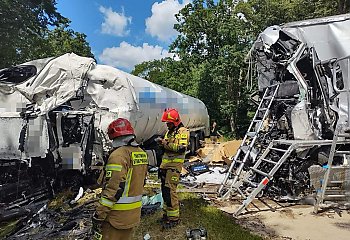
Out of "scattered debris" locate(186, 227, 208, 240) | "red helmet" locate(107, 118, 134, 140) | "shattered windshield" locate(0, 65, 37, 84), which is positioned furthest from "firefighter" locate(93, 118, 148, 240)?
"shattered windshield" locate(0, 65, 37, 84)

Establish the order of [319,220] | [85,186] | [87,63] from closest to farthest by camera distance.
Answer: [319,220] → [87,63] → [85,186]

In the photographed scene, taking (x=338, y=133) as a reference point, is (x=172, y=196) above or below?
below

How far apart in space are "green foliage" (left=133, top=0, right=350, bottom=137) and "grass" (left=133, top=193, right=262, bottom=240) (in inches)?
545

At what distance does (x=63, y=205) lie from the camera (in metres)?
5.57

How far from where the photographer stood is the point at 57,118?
5508 millimetres

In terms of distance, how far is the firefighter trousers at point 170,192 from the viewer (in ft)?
14.9

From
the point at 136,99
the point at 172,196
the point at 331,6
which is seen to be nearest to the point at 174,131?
the point at 172,196

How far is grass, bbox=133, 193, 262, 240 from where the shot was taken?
4.40 metres

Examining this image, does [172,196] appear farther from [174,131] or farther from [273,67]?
[273,67]

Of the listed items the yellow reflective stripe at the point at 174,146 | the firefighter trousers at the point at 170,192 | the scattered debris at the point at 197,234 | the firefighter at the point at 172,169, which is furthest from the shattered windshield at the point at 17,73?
the scattered debris at the point at 197,234

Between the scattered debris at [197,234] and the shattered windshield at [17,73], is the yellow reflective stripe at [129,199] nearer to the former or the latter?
the scattered debris at [197,234]

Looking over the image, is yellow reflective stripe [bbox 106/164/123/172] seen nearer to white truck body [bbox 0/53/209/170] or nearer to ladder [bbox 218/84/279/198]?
white truck body [bbox 0/53/209/170]

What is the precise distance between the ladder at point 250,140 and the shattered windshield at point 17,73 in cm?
420

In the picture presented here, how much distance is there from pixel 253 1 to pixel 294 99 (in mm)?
14174
